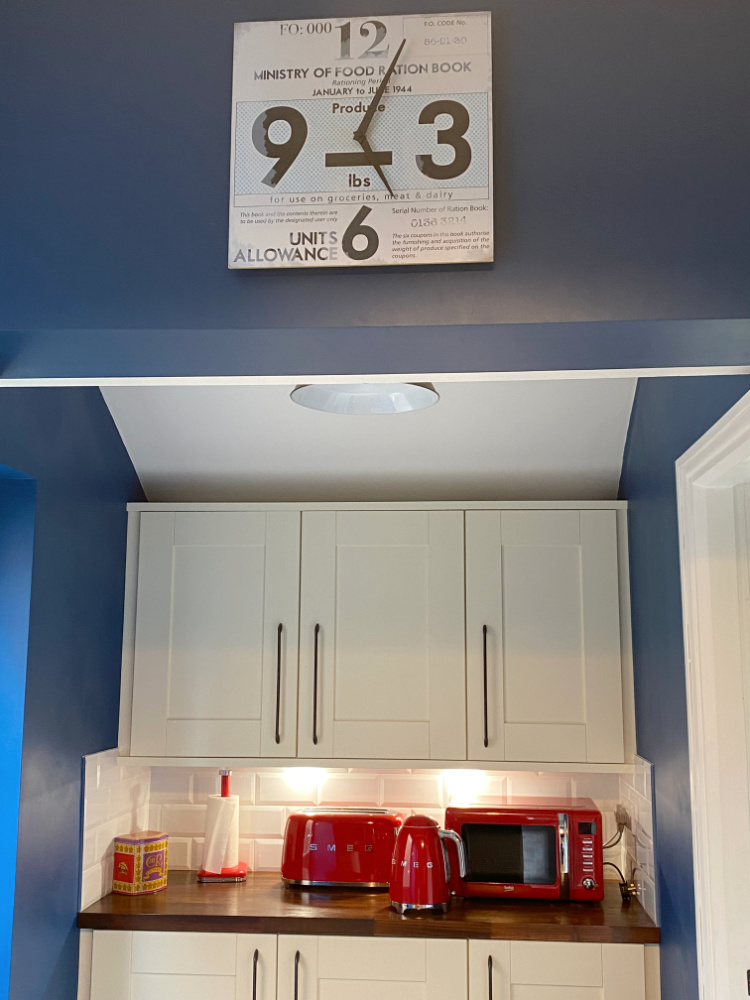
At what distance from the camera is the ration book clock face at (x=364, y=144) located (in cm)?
125

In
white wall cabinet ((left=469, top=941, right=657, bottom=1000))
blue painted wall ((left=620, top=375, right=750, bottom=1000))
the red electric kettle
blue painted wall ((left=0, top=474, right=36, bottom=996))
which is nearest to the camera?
blue painted wall ((left=620, top=375, right=750, bottom=1000))

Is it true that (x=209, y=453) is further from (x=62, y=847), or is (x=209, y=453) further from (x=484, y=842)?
(x=484, y=842)

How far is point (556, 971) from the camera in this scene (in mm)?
2531

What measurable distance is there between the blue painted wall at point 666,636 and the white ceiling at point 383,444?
21cm

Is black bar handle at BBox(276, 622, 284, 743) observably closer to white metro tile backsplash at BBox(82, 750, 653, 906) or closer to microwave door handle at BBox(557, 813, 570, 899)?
white metro tile backsplash at BBox(82, 750, 653, 906)

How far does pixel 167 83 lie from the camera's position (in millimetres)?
1318

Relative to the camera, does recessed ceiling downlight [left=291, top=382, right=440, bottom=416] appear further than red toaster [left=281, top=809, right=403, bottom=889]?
No

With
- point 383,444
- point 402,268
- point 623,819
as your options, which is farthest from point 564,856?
point 402,268

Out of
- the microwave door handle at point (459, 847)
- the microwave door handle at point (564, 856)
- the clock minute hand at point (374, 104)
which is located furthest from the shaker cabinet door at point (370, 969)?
the clock minute hand at point (374, 104)

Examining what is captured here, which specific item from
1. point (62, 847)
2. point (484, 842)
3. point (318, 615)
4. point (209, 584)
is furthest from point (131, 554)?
point (484, 842)

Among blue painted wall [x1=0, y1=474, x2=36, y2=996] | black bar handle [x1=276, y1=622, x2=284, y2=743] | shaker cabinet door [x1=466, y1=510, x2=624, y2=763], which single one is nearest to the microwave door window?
shaker cabinet door [x1=466, y1=510, x2=624, y2=763]

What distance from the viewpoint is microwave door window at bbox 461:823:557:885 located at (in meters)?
2.79

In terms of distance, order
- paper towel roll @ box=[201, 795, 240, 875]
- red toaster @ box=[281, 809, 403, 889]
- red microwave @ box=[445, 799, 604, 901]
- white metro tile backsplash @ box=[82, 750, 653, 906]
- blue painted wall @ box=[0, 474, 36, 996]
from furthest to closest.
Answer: white metro tile backsplash @ box=[82, 750, 653, 906] < paper towel roll @ box=[201, 795, 240, 875] < red toaster @ box=[281, 809, 403, 889] < red microwave @ box=[445, 799, 604, 901] < blue painted wall @ box=[0, 474, 36, 996]

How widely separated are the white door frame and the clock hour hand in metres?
0.96
